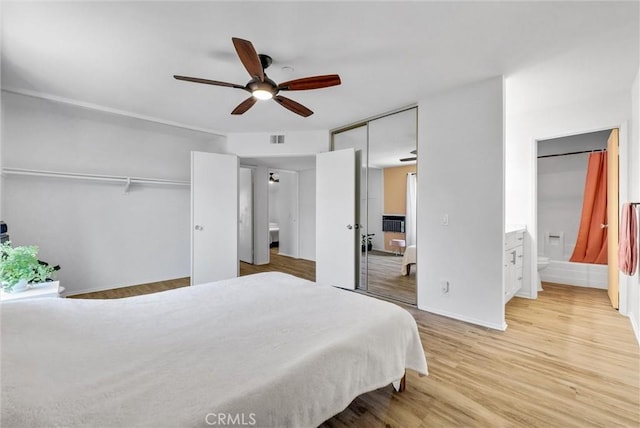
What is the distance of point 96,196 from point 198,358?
3920 mm

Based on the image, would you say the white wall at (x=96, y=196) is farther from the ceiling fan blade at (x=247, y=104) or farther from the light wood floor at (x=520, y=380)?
the light wood floor at (x=520, y=380)

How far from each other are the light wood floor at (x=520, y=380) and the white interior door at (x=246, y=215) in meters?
4.09

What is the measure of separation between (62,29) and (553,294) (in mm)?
6023

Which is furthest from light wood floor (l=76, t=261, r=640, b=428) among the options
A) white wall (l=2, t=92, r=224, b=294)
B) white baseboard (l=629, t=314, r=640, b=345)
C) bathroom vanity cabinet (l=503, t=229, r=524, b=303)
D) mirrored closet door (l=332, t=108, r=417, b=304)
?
white wall (l=2, t=92, r=224, b=294)

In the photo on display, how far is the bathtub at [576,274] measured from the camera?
4.01 meters

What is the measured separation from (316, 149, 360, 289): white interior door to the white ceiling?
110cm

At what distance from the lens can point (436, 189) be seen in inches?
123

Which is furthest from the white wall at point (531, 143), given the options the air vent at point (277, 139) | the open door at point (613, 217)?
the air vent at point (277, 139)

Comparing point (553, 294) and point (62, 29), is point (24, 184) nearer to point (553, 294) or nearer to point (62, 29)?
point (62, 29)

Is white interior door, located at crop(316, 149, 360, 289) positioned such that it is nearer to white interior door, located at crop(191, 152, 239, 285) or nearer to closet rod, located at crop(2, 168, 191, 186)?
white interior door, located at crop(191, 152, 239, 285)

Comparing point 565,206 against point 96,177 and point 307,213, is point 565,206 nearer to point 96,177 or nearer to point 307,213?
point 307,213

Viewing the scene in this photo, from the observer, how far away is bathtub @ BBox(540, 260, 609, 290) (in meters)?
4.01

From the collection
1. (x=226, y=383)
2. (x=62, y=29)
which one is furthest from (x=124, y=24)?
(x=226, y=383)

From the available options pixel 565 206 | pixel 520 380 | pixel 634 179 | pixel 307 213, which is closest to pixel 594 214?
pixel 565 206
